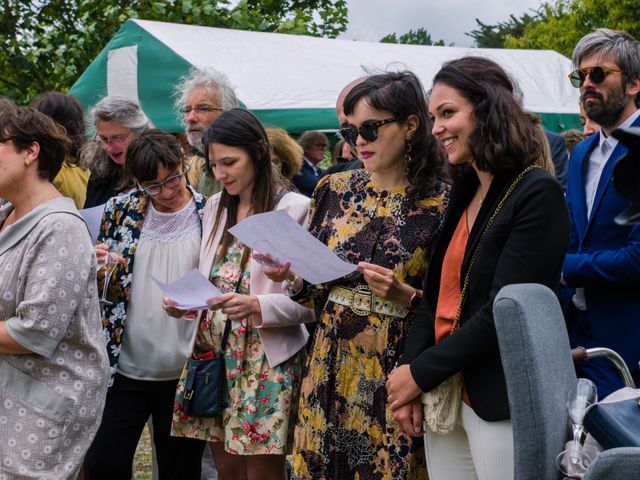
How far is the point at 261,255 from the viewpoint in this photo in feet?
11.8

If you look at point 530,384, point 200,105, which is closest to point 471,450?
point 530,384

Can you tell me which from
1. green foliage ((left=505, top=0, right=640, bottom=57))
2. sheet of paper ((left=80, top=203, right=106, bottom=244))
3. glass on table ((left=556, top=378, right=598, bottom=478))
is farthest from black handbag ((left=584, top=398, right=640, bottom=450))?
green foliage ((left=505, top=0, right=640, bottom=57))

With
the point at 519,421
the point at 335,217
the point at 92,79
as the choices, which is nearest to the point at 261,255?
the point at 335,217

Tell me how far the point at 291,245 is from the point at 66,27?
460 inches

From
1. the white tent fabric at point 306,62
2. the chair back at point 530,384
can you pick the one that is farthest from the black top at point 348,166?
the white tent fabric at point 306,62

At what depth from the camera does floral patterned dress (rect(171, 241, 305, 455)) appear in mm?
3857

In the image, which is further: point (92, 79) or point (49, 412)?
point (92, 79)

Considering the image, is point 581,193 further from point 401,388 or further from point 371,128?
point 401,388

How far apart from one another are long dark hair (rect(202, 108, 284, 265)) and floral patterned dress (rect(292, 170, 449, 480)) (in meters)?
0.60

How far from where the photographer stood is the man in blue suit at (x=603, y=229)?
12.6ft

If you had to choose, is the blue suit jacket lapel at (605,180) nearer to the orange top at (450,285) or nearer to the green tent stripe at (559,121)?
the orange top at (450,285)

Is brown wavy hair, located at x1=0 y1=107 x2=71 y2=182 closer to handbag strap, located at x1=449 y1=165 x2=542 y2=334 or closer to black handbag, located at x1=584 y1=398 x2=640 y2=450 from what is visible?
handbag strap, located at x1=449 y1=165 x2=542 y2=334

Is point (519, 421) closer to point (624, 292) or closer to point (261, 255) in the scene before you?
point (261, 255)

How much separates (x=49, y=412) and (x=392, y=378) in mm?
1253
